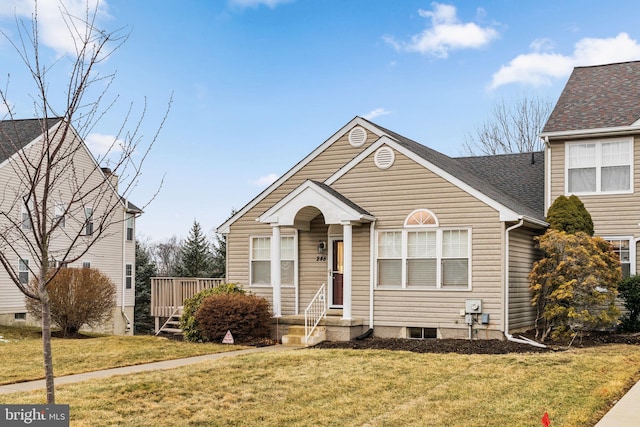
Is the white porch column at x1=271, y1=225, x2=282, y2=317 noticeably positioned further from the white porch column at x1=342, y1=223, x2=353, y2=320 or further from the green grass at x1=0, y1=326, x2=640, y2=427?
the green grass at x1=0, y1=326, x2=640, y2=427

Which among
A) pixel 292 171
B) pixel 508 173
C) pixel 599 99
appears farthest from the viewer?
pixel 508 173

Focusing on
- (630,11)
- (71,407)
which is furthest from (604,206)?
(71,407)

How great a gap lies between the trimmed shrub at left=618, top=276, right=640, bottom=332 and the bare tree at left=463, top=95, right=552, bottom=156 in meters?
20.7

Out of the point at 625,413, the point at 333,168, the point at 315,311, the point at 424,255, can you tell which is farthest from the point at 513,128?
the point at 625,413

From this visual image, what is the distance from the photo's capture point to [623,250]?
56.0 ft

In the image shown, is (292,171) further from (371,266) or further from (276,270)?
(371,266)

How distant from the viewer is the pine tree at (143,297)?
123 ft

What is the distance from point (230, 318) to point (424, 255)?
15.1ft

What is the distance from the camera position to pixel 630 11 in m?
20.5

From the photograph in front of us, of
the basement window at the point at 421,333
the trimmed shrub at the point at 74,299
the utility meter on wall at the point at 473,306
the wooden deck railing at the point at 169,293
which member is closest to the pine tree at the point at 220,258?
the wooden deck railing at the point at 169,293

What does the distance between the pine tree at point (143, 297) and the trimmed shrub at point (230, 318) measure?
70.6 feet

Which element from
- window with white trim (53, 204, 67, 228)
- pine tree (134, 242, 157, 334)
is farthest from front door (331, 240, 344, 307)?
pine tree (134, 242, 157, 334)

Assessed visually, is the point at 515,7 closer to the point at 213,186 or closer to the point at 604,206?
the point at 604,206

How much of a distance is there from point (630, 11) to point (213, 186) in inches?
798
